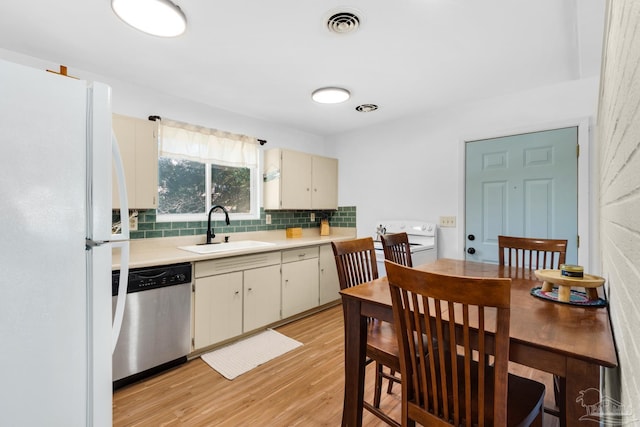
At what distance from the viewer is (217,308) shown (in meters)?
2.45

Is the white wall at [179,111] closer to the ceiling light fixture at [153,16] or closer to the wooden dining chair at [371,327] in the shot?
the ceiling light fixture at [153,16]

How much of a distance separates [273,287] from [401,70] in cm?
225

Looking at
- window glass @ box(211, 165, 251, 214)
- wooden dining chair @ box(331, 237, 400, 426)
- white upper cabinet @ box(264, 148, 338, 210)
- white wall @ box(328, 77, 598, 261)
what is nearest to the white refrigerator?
wooden dining chair @ box(331, 237, 400, 426)

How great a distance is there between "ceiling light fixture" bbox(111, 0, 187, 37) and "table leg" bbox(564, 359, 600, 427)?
7.42ft

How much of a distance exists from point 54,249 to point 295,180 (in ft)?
9.10

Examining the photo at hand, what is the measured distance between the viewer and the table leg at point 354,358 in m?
1.33

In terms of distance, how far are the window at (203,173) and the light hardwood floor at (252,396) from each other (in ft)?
4.72

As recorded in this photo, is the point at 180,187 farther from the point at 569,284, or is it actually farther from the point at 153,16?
the point at 569,284

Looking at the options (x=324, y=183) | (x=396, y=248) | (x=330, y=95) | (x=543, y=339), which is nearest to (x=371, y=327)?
(x=396, y=248)

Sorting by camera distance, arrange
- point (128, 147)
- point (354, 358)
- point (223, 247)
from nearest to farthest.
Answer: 1. point (354, 358)
2. point (128, 147)
3. point (223, 247)

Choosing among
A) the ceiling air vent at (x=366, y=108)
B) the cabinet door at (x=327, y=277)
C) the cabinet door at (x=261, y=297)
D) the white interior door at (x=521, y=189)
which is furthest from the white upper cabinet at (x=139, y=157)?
the white interior door at (x=521, y=189)

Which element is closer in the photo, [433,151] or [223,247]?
[223,247]

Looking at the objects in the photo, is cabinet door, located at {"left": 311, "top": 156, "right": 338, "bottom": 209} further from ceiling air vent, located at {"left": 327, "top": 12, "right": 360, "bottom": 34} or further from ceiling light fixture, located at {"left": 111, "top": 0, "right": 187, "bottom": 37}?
ceiling light fixture, located at {"left": 111, "top": 0, "right": 187, "bottom": 37}

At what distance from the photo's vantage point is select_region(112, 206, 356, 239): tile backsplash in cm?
260
